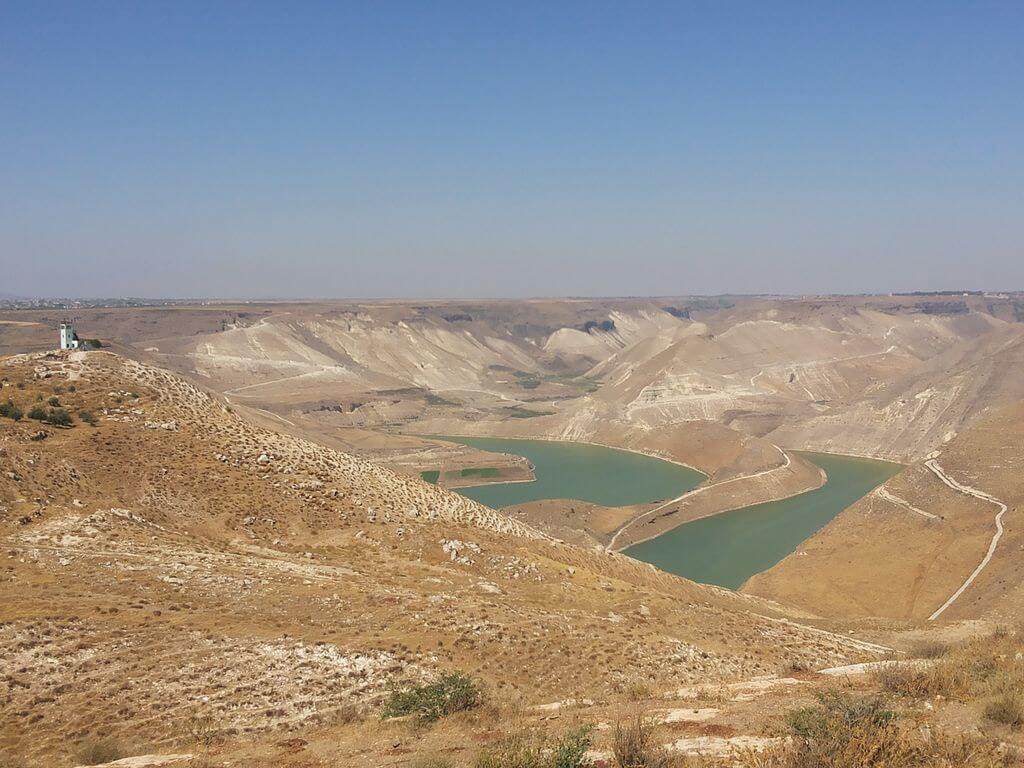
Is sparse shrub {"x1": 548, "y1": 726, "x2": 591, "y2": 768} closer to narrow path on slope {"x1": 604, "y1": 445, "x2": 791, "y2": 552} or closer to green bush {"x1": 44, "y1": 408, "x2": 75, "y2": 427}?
green bush {"x1": 44, "y1": 408, "x2": 75, "y2": 427}

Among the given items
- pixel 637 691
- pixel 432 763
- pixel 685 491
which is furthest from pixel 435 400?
pixel 432 763

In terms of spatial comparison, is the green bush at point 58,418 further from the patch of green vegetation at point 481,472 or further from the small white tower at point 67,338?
the patch of green vegetation at point 481,472

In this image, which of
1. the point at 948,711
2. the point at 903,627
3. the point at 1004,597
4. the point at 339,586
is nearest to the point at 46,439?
the point at 339,586

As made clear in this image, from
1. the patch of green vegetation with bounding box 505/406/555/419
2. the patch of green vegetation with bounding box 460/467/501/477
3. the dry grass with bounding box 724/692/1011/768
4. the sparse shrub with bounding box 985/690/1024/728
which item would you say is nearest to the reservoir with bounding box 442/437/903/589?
the patch of green vegetation with bounding box 460/467/501/477

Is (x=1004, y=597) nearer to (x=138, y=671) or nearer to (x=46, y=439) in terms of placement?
(x=138, y=671)

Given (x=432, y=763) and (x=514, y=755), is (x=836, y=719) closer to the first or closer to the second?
(x=514, y=755)

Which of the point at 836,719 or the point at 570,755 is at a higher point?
the point at 836,719

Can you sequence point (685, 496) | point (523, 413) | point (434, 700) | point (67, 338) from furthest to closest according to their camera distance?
point (523, 413), point (685, 496), point (67, 338), point (434, 700)
